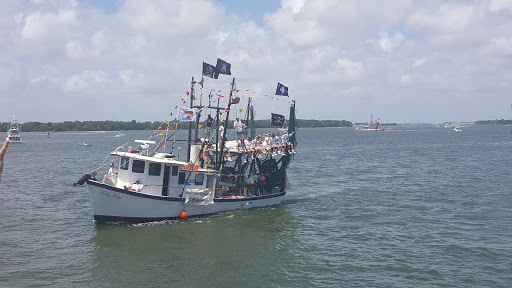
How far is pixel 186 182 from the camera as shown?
92.4 ft

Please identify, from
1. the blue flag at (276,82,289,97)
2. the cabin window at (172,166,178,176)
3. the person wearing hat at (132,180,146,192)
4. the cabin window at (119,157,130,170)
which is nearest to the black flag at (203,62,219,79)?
the blue flag at (276,82,289,97)

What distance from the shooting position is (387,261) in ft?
67.3

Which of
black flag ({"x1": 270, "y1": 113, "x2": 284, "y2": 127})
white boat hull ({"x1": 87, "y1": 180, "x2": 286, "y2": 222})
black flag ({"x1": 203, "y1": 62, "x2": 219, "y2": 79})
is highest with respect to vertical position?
black flag ({"x1": 203, "y1": 62, "x2": 219, "y2": 79})

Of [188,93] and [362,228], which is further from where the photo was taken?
[188,93]

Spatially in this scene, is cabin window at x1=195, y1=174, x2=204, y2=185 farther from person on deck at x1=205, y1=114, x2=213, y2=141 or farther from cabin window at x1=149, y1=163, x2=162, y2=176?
person on deck at x1=205, y1=114, x2=213, y2=141

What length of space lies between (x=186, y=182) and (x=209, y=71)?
25.6ft

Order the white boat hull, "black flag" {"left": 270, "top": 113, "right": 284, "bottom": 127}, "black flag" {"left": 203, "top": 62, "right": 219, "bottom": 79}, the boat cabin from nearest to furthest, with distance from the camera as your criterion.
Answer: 1. the white boat hull
2. the boat cabin
3. "black flag" {"left": 203, "top": 62, "right": 219, "bottom": 79}
4. "black flag" {"left": 270, "top": 113, "right": 284, "bottom": 127}

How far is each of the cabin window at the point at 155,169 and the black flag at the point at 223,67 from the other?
7667 mm

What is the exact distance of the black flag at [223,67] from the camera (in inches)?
1178

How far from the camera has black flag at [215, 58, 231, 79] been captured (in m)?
29.9

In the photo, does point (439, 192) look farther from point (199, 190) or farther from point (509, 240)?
point (199, 190)

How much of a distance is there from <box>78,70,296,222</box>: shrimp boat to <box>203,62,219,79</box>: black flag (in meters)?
1.21

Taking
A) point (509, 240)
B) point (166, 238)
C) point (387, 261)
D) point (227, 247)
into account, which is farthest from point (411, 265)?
point (166, 238)

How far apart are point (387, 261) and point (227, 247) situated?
8.10 metres
